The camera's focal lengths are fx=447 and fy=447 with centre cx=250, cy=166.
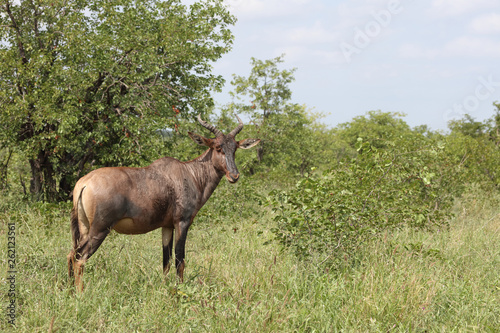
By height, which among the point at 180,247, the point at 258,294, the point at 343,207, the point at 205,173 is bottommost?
the point at 258,294

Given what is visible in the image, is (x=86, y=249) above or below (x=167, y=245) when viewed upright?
above

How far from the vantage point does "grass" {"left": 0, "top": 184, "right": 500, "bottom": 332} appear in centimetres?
453

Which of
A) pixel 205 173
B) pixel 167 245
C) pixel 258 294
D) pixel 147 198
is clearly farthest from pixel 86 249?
pixel 258 294

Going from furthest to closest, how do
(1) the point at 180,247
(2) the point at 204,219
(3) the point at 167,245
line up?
1. (2) the point at 204,219
2. (3) the point at 167,245
3. (1) the point at 180,247

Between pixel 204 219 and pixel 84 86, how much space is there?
450cm

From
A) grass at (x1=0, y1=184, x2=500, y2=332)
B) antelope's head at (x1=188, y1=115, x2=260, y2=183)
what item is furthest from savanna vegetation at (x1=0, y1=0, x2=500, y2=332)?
antelope's head at (x1=188, y1=115, x2=260, y2=183)

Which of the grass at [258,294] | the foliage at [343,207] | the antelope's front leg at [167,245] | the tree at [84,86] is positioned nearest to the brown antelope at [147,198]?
the antelope's front leg at [167,245]

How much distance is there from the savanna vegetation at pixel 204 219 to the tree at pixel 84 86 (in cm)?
6

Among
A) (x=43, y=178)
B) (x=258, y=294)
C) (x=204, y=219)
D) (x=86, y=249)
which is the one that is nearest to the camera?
(x=258, y=294)

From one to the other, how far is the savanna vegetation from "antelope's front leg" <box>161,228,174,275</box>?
23cm

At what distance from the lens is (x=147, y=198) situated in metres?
5.75

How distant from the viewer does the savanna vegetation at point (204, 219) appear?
480 centimetres

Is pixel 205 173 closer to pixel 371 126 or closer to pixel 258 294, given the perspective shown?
pixel 258 294

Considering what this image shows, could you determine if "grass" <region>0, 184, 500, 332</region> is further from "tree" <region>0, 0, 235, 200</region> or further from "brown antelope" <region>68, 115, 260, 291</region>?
"tree" <region>0, 0, 235, 200</region>
